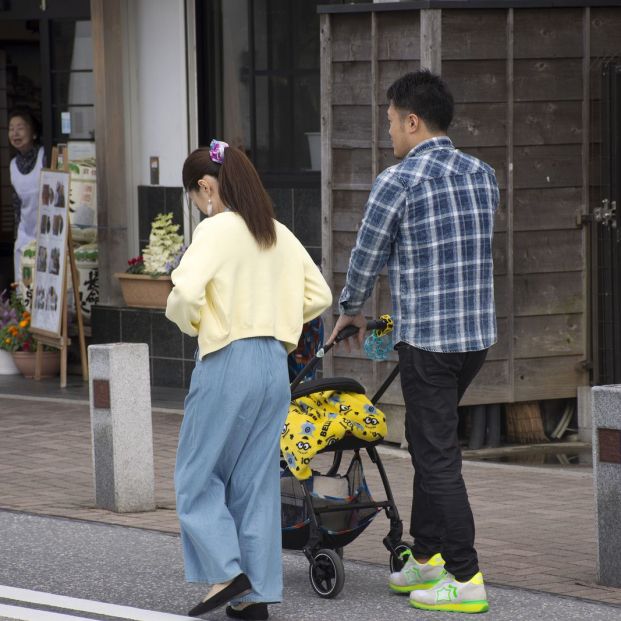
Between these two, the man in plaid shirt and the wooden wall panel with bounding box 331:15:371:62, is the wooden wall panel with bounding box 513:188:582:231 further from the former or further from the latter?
the man in plaid shirt

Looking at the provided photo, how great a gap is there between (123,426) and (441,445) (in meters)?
2.41

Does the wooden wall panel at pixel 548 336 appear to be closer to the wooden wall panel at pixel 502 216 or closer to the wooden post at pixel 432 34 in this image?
the wooden wall panel at pixel 502 216

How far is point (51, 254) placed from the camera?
38.9 ft

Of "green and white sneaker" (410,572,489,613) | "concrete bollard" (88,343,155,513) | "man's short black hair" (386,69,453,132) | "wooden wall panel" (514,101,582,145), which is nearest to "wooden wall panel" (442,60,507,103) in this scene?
"wooden wall panel" (514,101,582,145)

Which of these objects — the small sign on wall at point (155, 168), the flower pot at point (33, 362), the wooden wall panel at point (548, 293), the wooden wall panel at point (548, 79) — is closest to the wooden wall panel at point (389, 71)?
the wooden wall panel at point (548, 79)

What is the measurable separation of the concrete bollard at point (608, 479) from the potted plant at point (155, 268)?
567 cm

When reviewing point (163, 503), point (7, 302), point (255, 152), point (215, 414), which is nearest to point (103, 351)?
point (163, 503)

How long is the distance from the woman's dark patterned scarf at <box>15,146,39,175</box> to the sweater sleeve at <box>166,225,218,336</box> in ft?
24.7

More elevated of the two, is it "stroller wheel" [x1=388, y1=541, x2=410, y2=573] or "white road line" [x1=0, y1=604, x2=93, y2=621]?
"stroller wheel" [x1=388, y1=541, x2=410, y2=573]

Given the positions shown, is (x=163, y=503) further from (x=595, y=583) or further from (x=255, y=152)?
(x=255, y=152)

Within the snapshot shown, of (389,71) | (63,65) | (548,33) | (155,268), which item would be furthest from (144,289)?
(548,33)

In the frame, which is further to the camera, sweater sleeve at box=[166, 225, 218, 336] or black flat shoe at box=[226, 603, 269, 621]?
black flat shoe at box=[226, 603, 269, 621]

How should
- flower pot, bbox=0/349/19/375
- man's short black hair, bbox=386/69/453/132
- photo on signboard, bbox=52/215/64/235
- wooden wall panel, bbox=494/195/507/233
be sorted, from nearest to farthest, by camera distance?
man's short black hair, bbox=386/69/453/132
wooden wall panel, bbox=494/195/507/233
photo on signboard, bbox=52/215/64/235
flower pot, bbox=0/349/19/375

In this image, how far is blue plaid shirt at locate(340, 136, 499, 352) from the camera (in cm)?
568
